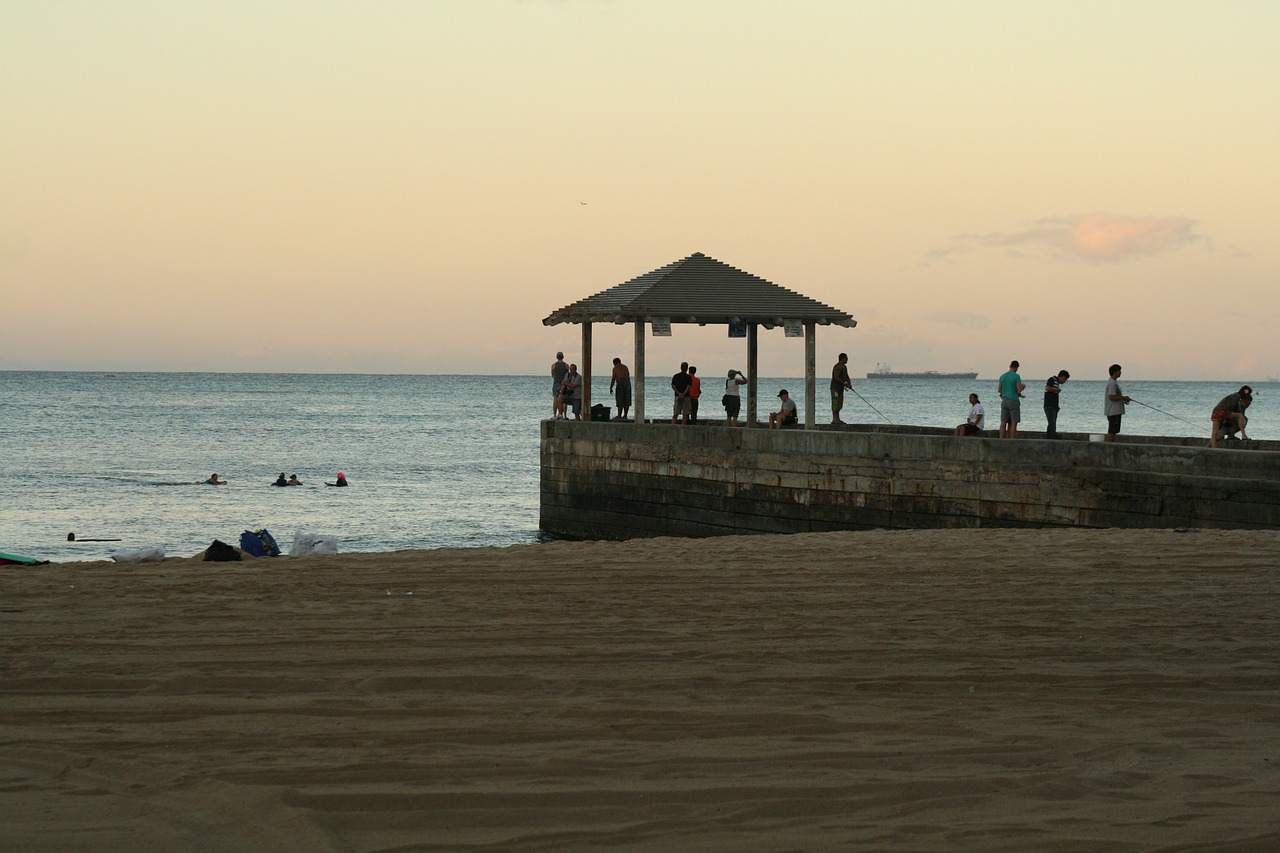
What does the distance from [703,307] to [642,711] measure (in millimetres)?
14957

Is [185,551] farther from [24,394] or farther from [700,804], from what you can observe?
[24,394]

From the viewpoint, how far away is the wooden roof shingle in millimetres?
19922

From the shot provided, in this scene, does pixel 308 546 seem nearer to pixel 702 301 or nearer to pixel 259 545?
pixel 259 545

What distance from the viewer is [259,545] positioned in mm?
12102

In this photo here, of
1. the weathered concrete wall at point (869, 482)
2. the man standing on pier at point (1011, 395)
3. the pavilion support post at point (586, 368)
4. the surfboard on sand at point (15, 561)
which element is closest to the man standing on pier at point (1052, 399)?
the man standing on pier at point (1011, 395)

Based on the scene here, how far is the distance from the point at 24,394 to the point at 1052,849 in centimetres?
11486

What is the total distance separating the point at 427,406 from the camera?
98.6 m

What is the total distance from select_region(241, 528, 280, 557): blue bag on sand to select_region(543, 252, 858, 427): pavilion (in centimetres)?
862

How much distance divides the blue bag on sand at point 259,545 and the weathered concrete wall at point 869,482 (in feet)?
25.3

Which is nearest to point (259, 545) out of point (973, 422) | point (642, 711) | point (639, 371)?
point (642, 711)

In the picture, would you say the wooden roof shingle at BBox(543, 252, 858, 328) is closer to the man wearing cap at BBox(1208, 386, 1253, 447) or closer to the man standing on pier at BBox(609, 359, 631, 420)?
the man standing on pier at BBox(609, 359, 631, 420)

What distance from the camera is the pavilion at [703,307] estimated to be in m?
20.0

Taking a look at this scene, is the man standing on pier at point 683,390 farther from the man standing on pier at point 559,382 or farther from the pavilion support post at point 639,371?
the man standing on pier at point 559,382

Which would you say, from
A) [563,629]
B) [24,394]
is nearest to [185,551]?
[563,629]
